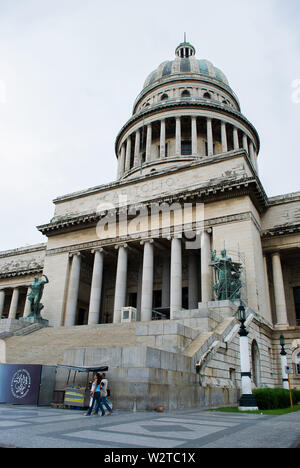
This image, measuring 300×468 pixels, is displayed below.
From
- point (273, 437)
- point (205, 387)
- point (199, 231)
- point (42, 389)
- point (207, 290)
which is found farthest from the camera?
point (199, 231)

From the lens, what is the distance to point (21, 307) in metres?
50.1

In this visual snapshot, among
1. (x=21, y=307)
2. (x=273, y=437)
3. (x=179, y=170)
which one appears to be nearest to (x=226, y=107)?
(x=179, y=170)

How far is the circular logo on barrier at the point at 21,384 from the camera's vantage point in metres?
13.6

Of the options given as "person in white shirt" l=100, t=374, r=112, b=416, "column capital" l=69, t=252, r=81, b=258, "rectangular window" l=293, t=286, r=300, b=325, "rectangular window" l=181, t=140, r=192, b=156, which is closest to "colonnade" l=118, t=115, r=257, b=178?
"rectangular window" l=181, t=140, r=192, b=156

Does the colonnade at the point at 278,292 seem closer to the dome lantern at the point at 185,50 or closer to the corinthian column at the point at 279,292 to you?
the corinthian column at the point at 279,292

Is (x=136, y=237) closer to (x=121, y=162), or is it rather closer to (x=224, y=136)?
(x=224, y=136)

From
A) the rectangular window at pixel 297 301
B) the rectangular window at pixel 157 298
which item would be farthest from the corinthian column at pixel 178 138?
the rectangular window at pixel 297 301

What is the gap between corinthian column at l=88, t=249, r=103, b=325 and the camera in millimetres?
32447

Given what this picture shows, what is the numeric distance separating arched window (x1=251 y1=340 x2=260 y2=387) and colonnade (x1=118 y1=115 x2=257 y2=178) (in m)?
27.7

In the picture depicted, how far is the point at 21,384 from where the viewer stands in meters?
13.8

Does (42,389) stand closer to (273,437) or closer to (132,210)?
(273,437)

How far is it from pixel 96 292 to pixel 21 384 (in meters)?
19.7

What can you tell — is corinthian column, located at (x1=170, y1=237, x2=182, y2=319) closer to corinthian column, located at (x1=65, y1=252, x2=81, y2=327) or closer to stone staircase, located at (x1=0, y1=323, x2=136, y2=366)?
stone staircase, located at (x1=0, y1=323, x2=136, y2=366)

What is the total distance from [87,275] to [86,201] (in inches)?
306
